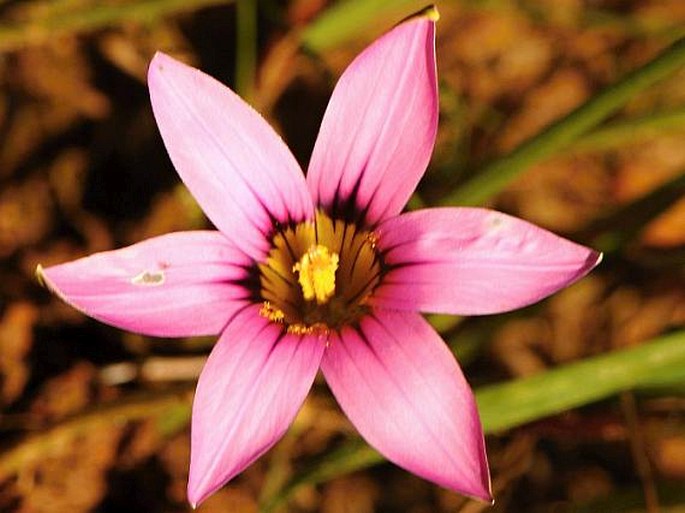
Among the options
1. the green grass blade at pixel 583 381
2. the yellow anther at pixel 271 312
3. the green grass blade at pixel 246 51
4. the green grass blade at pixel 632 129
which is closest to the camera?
the yellow anther at pixel 271 312

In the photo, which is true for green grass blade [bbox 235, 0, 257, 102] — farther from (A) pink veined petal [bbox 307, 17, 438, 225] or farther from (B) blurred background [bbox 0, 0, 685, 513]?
(A) pink veined petal [bbox 307, 17, 438, 225]

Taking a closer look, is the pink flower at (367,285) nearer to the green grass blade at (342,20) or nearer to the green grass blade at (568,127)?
the green grass blade at (568,127)

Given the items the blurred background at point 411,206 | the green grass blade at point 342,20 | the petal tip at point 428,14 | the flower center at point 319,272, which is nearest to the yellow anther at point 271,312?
the flower center at point 319,272

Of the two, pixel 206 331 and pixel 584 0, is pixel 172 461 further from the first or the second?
pixel 584 0

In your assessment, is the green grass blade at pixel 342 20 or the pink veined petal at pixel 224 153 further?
the green grass blade at pixel 342 20

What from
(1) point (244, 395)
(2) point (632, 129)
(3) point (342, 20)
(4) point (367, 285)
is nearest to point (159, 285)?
(1) point (244, 395)

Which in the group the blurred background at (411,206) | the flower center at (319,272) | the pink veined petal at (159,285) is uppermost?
the pink veined petal at (159,285)

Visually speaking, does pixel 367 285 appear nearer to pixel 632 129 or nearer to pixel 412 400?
pixel 412 400

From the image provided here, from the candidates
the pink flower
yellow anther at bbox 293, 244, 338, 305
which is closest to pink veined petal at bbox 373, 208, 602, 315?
the pink flower
